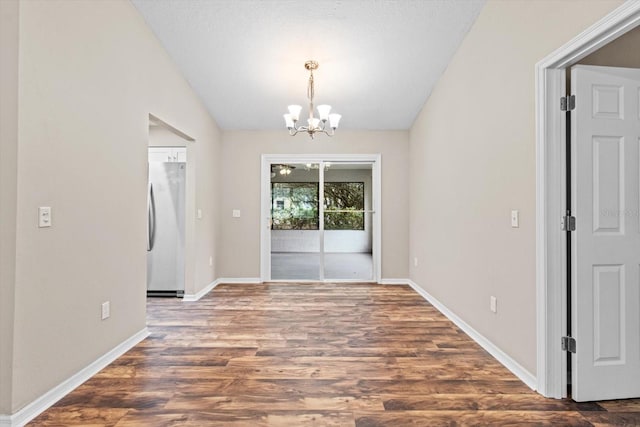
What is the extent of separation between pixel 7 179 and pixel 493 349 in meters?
3.33

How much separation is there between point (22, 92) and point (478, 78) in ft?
10.7

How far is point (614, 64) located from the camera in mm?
2223

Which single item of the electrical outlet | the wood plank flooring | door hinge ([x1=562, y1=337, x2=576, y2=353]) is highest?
the electrical outlet

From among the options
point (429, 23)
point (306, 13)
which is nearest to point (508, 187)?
point (429, 23)

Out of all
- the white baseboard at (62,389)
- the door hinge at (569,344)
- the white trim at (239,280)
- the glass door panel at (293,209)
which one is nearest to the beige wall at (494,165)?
the door hinge at (569,344)

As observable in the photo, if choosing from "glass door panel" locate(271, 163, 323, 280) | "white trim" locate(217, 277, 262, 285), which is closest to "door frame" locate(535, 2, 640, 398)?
"glass door panel" locate(271, 163, 323, 280)

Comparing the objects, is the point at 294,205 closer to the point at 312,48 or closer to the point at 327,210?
the point at 327,210

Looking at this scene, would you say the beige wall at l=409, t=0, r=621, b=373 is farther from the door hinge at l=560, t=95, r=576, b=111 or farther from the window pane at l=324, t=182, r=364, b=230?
the window pane at l=324, t=182, r=364, b=230

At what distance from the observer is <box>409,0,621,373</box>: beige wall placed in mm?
2258

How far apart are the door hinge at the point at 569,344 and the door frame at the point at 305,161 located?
3547 millimetres

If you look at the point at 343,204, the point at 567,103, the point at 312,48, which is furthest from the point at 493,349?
the point at 343,204

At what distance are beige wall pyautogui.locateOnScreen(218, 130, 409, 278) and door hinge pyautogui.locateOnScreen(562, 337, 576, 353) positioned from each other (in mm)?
3518

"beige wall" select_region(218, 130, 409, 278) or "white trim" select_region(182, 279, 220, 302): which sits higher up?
"beige wall" select_region(218, 130, 409, 278)

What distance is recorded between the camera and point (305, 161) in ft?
18.6
